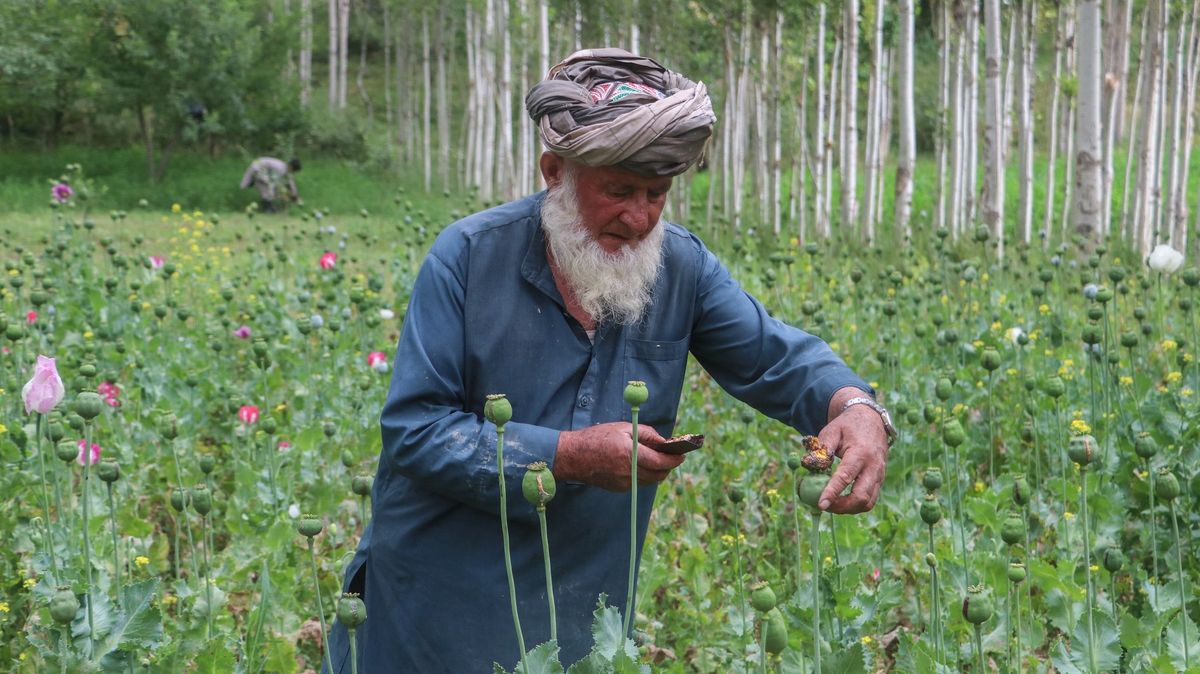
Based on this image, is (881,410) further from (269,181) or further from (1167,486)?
(269,181)

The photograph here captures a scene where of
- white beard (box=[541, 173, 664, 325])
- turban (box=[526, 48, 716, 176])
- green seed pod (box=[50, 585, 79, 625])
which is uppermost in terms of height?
turban (box=[526, 48, 716, 176])

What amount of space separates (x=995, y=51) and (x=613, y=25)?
8810 mm

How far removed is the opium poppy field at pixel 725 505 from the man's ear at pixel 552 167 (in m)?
0.66

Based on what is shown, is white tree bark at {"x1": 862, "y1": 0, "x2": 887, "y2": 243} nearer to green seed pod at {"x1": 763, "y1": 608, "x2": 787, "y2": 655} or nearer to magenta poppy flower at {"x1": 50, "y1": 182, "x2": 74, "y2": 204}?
magenta poppy flower at {"x1": 50, "y1": 182, "x2": 74, "y2": 204}

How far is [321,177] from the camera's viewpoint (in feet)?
94.9

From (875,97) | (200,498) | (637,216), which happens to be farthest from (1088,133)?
(200,498)

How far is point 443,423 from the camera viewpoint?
7.14 feet

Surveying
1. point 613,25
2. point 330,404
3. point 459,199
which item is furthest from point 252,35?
point 330,404

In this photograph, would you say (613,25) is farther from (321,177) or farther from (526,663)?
(526,663)

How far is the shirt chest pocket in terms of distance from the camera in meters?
2.49

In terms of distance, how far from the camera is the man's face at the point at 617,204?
2.34 m

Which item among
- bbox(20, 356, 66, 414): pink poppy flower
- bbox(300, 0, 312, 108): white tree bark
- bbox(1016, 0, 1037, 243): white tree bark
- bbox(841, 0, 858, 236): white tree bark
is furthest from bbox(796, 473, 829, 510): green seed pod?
bbox(300, 0, 312, 108): white tree bark

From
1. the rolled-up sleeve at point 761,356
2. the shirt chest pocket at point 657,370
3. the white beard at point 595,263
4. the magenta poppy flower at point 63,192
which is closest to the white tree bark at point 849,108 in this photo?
the magenta poppy flower at point 63,192

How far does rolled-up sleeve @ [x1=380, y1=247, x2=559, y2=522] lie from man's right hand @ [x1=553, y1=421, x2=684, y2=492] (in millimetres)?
33
